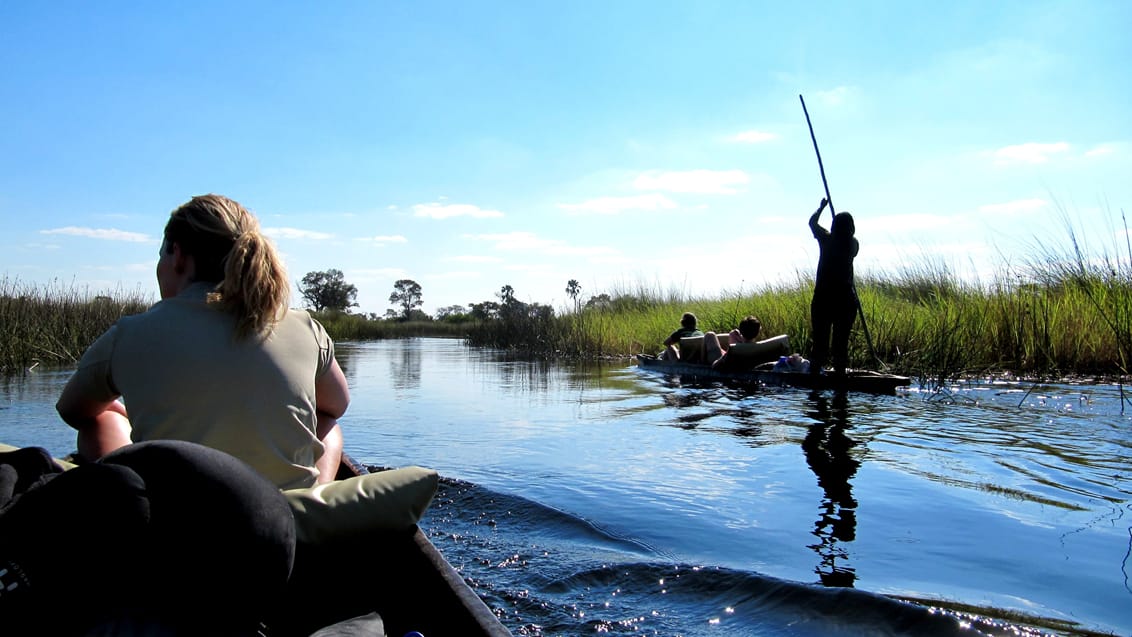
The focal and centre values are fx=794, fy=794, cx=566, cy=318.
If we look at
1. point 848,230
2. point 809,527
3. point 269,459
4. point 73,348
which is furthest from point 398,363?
point 269,459

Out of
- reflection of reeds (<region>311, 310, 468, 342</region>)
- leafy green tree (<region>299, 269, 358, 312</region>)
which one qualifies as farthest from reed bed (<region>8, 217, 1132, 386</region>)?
leafy green tree (<region>299, 269, 358, 312</region>)

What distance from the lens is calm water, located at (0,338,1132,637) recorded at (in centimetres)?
325

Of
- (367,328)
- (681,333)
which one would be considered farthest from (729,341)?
(367,328)

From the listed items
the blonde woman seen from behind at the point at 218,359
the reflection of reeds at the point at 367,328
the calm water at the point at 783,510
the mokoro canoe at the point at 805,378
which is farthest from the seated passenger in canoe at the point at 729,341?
the reflection of reeds at the point at 367,328

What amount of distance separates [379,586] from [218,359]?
2.70 ft

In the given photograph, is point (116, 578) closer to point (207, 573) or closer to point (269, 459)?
point (207, 573)

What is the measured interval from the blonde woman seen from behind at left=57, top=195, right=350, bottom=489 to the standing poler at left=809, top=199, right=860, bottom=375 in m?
9.37

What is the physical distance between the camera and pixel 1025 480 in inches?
210

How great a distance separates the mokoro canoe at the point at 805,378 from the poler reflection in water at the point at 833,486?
955 mm

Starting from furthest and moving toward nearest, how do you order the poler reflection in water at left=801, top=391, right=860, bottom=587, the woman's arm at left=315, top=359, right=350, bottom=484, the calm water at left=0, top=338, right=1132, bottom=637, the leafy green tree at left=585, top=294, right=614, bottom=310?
the leafy green tree at left=585, top=294, right=614, bottom=310
the poler reflection in water at left=801, top=391, right=860, bottom=587
the calm water at left=0, top=338, right=1132, bottom=637
the woman's arm at left=315, top=359, right=350, bottom=484

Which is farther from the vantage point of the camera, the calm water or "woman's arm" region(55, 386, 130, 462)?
the calm water

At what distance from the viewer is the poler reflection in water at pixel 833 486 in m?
3.71

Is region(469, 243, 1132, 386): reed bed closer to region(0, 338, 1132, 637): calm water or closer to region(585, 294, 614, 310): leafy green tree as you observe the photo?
region(0, 338, 1132, 637): calm water

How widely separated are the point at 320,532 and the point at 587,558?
2.07m
